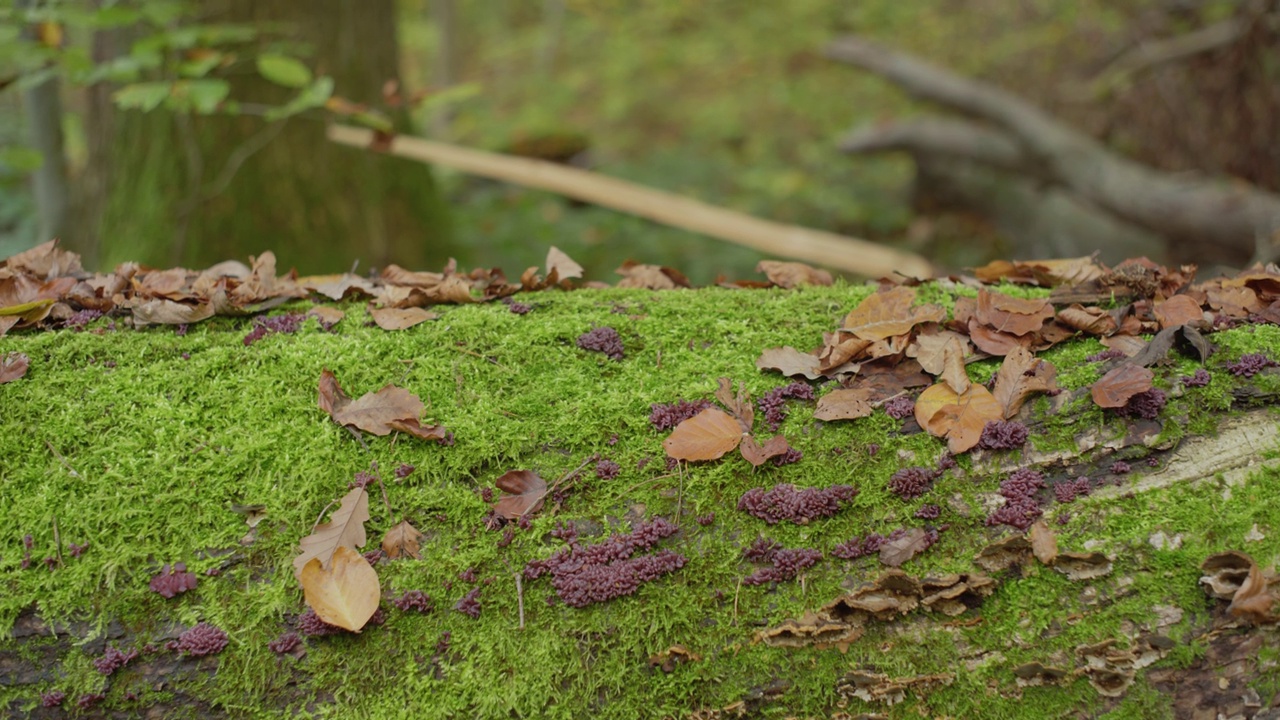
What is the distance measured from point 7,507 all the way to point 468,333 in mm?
1087

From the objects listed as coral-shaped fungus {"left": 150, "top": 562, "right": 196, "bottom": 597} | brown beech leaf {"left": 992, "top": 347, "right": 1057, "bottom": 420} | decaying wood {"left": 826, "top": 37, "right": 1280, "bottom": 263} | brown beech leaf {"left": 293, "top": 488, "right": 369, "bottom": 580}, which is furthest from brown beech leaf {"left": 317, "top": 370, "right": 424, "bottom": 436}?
decaying wood {"left": 826, "top": 37, "right": 1280, "bottom": 263}

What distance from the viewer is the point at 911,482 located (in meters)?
1.76

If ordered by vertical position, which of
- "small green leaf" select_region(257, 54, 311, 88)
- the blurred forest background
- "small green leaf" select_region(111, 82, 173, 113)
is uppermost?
"small green leaf" select_region(257, 54, 311, 88)

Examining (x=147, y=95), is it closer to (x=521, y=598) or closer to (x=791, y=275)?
(x=791, y=275)

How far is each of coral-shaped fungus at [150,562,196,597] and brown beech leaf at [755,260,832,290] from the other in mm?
1850

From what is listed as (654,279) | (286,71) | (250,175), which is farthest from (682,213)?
(250,175)

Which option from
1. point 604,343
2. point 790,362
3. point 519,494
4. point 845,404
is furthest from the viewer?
point 604,343

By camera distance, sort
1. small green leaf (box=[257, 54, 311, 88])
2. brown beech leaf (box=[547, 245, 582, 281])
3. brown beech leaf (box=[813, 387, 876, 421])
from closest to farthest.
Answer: brown beech leaf (box=[813, 387, 876, 421]), brown beech leaf (box=[547, 245, 582, 281]), small green leaf (box=[257, 54, 311, 88])

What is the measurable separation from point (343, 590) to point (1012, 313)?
1.78 m

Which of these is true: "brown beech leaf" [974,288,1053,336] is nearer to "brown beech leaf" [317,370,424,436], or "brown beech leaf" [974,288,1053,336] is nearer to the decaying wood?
"brown beech leaf" [317,370,424,436]

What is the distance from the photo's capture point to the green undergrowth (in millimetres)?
1620

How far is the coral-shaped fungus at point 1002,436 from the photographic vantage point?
1794 mm

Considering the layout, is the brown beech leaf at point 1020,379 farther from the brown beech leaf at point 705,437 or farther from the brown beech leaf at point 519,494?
the brown beech leaf at point 519,494

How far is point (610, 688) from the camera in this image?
5.34 feet
